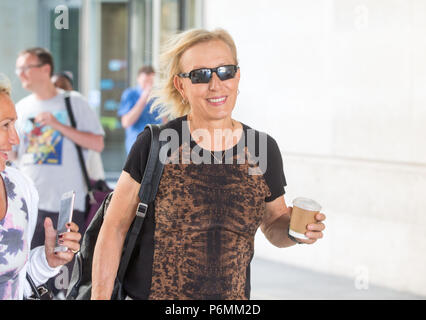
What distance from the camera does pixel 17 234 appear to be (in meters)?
2.47

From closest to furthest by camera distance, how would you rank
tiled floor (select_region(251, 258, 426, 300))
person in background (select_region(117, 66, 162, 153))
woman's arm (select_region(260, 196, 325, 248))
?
woman's arm (select_region(260, 196, 325, 248)) → tiled floor (select_region(251, 258, 426, 300)) → person in background (select_region(117, 66, 162, 153))

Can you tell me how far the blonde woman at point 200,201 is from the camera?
2588 millimetres

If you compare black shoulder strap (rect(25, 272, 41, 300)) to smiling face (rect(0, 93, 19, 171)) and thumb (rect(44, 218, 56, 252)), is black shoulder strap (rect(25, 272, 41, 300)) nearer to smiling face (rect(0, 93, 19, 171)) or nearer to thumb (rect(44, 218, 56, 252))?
thumb (rect(44, 218, 56, 252))

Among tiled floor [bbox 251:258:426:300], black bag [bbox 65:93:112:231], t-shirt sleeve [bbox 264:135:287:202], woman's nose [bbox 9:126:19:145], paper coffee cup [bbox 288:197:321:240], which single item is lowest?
tiled floor [bbox 251:258:426:300]

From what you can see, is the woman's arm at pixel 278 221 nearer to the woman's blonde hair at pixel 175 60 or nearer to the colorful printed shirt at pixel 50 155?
the woman's blonde hair at pixel 175 60

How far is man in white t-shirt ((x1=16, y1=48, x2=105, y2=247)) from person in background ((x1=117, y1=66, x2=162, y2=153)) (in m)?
2.78

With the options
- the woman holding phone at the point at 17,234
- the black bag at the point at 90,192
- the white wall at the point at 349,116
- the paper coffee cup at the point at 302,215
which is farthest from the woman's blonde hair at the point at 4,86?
the white wall at the point at 349,116

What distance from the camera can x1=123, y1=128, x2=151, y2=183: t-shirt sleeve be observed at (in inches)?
104

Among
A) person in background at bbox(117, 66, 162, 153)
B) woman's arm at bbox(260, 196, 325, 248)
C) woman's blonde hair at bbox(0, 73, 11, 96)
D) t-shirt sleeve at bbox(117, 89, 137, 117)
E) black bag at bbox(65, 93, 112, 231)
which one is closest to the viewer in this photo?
woman's blonde hair at bbox(0, 73, 11, 96)

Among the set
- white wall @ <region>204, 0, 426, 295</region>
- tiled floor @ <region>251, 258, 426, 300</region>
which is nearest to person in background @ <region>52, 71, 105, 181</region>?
tiled floor @ <region>251, 258, 426, 300</region>

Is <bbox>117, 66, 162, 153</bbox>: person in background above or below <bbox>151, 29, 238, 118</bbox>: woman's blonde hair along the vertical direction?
below

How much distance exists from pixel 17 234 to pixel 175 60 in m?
0.91
